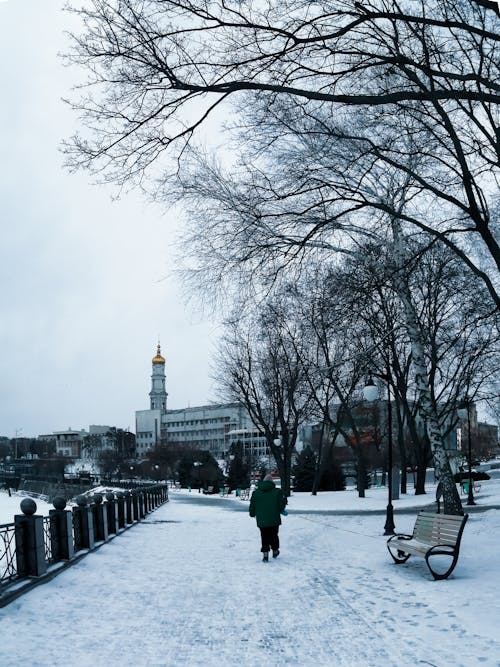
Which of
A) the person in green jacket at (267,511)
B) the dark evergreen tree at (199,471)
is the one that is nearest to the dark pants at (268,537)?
the person in green jacket at (267,511)

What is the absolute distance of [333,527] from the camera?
69.5 ft

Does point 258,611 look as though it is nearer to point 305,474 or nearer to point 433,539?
point 433,539

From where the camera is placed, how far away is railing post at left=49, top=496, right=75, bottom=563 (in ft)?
39.4

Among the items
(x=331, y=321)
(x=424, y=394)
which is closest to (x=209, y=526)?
(x=424, y=394)

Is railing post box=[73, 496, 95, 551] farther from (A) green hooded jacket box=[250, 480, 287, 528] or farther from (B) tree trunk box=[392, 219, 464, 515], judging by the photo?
(B) tree trunk box=[392, 219, 464, 515]

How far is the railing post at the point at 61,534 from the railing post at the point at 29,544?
66.4 inches

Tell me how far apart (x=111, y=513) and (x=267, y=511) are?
5737 millimetres

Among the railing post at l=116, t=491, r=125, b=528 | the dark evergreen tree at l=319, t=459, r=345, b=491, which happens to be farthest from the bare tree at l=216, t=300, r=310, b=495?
the railing post at l=116, t=491, r=125, b=528

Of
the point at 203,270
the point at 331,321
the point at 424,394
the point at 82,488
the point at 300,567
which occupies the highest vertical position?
the point at 203,270

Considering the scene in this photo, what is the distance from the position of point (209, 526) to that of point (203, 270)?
1135 cm

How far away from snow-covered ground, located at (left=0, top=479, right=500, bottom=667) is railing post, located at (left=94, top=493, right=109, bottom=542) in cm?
89

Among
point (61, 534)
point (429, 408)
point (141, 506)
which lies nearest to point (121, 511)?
point (141, 506)

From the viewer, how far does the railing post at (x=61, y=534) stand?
39.4 ft

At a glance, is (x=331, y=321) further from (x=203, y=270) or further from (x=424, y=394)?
(x=424, y=394)
